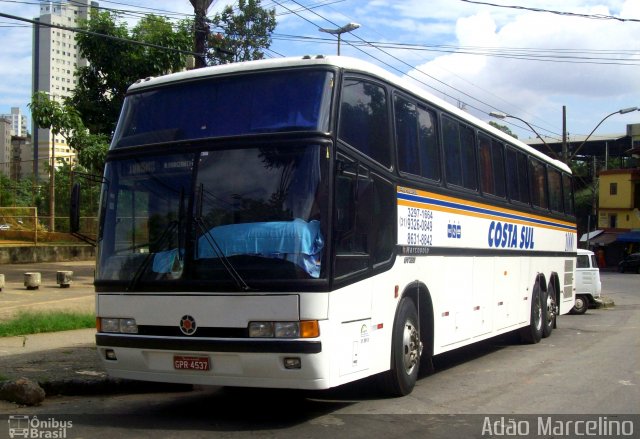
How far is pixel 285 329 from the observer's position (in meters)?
6.58

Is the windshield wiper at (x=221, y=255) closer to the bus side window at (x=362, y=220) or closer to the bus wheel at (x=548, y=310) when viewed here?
the bus side window at (x=362, y=220)

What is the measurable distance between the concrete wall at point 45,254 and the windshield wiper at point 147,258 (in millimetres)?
22180

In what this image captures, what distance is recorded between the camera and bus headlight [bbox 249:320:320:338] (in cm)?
654

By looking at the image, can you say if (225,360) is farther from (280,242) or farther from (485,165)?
(485,165)

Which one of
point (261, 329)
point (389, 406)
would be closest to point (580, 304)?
point (389, 406)

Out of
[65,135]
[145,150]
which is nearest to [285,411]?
[145,150]

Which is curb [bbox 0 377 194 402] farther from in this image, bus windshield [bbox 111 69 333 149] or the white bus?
bus windshield [bbox 111 69 333 149]

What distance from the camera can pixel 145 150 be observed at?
7.48 metres

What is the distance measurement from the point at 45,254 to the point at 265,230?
980 inches

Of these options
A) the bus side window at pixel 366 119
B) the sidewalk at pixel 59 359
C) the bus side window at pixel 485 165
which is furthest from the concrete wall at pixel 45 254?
the bus side window at pixel 366 119

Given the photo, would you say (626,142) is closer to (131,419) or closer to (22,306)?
(22,306)

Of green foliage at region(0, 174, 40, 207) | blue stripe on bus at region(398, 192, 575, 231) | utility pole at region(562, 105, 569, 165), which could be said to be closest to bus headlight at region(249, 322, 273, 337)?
blue stripe on bus at region(398, 192, 575, 231)

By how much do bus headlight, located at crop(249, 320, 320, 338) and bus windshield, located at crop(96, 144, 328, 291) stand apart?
408 millimetres

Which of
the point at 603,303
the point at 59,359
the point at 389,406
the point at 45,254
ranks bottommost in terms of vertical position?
the point at 603,303
